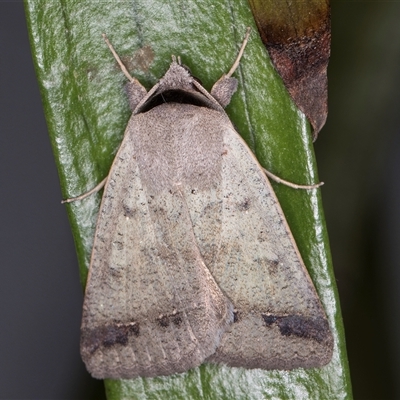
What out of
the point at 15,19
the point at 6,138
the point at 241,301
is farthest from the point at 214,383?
the point at 15,19

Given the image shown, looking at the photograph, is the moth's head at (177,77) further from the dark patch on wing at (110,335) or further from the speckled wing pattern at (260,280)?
the dark patch on wing at (110,335)

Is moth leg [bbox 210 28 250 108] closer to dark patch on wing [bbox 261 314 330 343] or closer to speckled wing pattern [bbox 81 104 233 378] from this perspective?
speckled wing pattern [bbox 81 104 233 378]

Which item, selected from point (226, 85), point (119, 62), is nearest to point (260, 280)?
point (226, 85)

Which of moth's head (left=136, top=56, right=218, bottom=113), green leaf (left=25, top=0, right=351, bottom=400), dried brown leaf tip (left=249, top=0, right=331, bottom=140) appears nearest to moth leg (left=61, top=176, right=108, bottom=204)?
green leaf (left=25, top=0, right=351, bottom=400)

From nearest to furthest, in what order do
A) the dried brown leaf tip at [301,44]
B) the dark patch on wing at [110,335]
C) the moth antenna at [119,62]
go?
the dried brown leaf tip at [301,44], the moth antenna at [119,62], the dark patch on wing at [110,335]

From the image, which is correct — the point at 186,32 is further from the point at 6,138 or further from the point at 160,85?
the point at 6,138

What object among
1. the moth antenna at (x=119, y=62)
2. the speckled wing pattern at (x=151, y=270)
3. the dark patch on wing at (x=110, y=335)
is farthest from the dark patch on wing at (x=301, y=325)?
the moth antenna at (x=119, y=62)

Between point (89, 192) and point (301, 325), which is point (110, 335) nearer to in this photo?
point (89, 192)
